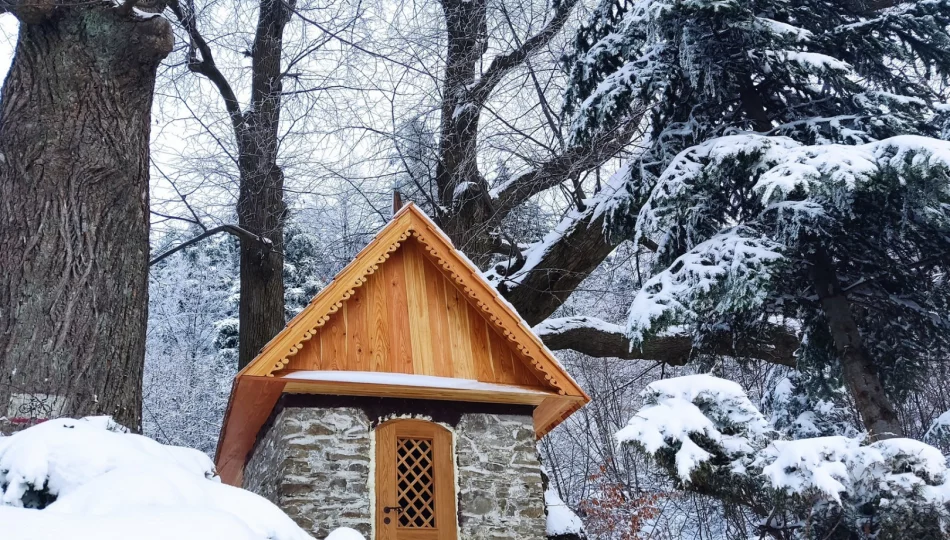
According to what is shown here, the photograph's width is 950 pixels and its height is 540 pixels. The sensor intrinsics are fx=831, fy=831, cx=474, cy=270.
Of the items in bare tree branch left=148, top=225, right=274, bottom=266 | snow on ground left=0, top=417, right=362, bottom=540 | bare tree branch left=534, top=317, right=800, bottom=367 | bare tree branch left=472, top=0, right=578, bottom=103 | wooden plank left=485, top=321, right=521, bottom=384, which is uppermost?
bare tree branch left=472, top=0, right=578, bottom=103

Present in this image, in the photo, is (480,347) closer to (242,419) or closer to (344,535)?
(242,419)

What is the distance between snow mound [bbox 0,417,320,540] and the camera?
261cm

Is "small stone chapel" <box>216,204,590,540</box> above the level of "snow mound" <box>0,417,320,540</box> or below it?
above

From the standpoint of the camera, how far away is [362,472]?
673cm

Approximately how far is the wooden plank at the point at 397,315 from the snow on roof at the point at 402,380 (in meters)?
0.15

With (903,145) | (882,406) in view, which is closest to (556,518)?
(882,406)

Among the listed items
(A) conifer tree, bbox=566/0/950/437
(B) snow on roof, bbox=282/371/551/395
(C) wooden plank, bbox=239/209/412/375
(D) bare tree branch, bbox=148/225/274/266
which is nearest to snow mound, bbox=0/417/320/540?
(C) wooden plank, bbox=239/209/412/375

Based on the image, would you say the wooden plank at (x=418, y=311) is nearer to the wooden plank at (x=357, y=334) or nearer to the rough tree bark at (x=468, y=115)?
the wooden plank at (x=357, y=334)

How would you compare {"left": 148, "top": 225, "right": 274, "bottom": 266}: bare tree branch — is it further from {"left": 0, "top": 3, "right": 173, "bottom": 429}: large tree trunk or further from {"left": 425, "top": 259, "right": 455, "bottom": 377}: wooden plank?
{"left": 0, "top": 3, "right": 173, "bottom": 429}: large tree trunk

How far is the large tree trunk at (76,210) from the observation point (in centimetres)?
505

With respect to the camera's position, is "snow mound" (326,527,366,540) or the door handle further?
the door handle

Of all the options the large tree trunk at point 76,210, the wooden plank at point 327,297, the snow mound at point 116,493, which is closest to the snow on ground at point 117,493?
the snow mound at point 116,493

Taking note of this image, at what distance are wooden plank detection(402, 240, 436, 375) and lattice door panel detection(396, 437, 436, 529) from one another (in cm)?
65

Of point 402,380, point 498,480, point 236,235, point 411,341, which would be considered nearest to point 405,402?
point 402,380
